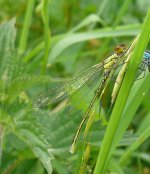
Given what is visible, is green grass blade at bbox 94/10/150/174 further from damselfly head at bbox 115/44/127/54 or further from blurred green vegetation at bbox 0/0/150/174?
damselfly head at bbox 115/44/127/54

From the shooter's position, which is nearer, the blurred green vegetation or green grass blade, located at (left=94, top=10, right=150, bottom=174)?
green grass blade, located at (left=94, top=10, right=150, bottom=174)

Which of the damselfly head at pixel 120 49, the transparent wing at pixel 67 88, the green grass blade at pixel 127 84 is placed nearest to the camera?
the green grass blade at pixel 127 84

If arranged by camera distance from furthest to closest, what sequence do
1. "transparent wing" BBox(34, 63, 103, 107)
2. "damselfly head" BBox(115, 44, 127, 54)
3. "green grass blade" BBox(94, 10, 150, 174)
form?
"transparent wing" BBox(34, 63, 103, 107)
"damselfly head" BBox(115, 44, 127, 54)
"green grass blade" BBox(94, 10, 150, 174)

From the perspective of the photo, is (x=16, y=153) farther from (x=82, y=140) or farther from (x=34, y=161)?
(x=82, y=140)

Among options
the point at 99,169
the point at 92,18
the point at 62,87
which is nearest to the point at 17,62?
the point at 62,87

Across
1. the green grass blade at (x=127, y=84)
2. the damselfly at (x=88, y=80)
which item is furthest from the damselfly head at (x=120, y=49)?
the green grass blade at (x=127, y=84)

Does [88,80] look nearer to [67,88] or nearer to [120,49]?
[67,88]

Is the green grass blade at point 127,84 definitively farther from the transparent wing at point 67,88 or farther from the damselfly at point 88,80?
the transparent wing at point 67,88

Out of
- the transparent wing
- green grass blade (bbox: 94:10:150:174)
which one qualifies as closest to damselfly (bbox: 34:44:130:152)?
the transparent wing

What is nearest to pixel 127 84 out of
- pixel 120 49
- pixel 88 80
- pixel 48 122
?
pixel 120 49
